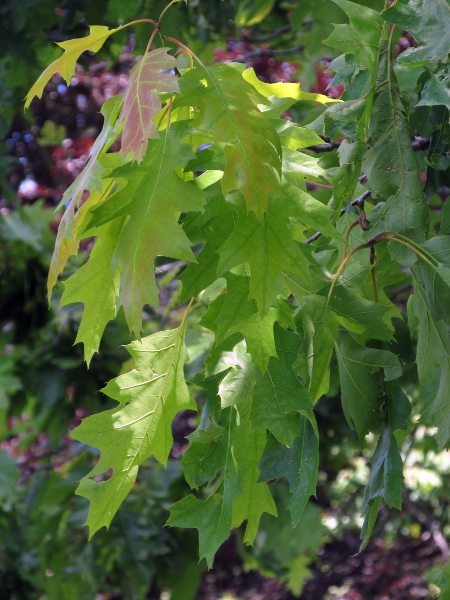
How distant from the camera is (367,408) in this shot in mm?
1033

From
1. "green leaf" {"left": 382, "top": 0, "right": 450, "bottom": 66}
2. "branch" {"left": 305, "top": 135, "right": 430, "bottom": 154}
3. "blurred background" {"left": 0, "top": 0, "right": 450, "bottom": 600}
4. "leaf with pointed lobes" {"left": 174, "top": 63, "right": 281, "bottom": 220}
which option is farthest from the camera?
"blurred background" {"left": 0, "top": 0, "right": 450, "bottom": 600}

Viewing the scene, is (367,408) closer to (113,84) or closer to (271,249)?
(271,249)

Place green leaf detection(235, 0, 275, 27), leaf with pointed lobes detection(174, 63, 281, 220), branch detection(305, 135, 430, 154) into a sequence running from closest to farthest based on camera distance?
1. leaf with pointed lobes detection(174, 63, 281, 220)
2. branch detection(305, 135, 430, 154)
3. green leaf detection(235, 0, 275, 27)

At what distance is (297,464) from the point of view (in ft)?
3.37

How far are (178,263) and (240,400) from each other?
148 centimetres

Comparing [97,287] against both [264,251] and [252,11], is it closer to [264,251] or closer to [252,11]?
[264,251]

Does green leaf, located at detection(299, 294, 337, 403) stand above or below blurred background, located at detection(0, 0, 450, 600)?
above

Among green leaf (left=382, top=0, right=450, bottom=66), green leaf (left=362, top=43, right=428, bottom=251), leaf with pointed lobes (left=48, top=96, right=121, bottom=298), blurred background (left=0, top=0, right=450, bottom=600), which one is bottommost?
blurred background (left=0, top=0, right=450, bottom=600)

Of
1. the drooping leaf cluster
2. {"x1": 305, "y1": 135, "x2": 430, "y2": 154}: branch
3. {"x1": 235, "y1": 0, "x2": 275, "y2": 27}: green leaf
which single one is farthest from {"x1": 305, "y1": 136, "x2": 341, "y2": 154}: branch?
{"x1": 235, "y1": 0, "x2": 275, "y2": 27}: green leaf

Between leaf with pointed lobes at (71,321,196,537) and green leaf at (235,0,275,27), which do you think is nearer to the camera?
leaf with pointed lobes at (71,321,196,537)

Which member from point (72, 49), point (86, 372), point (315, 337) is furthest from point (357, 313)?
point (86, 372)

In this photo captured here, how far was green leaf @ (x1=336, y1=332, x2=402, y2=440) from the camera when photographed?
40.3 inches

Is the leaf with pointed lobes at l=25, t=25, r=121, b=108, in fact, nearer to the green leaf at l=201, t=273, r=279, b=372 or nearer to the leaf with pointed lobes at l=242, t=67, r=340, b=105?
the leaf with pointed lobes at l=242, t=67, r=340, b=105

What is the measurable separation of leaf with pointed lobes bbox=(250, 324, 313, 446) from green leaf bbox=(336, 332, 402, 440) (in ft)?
0.25
